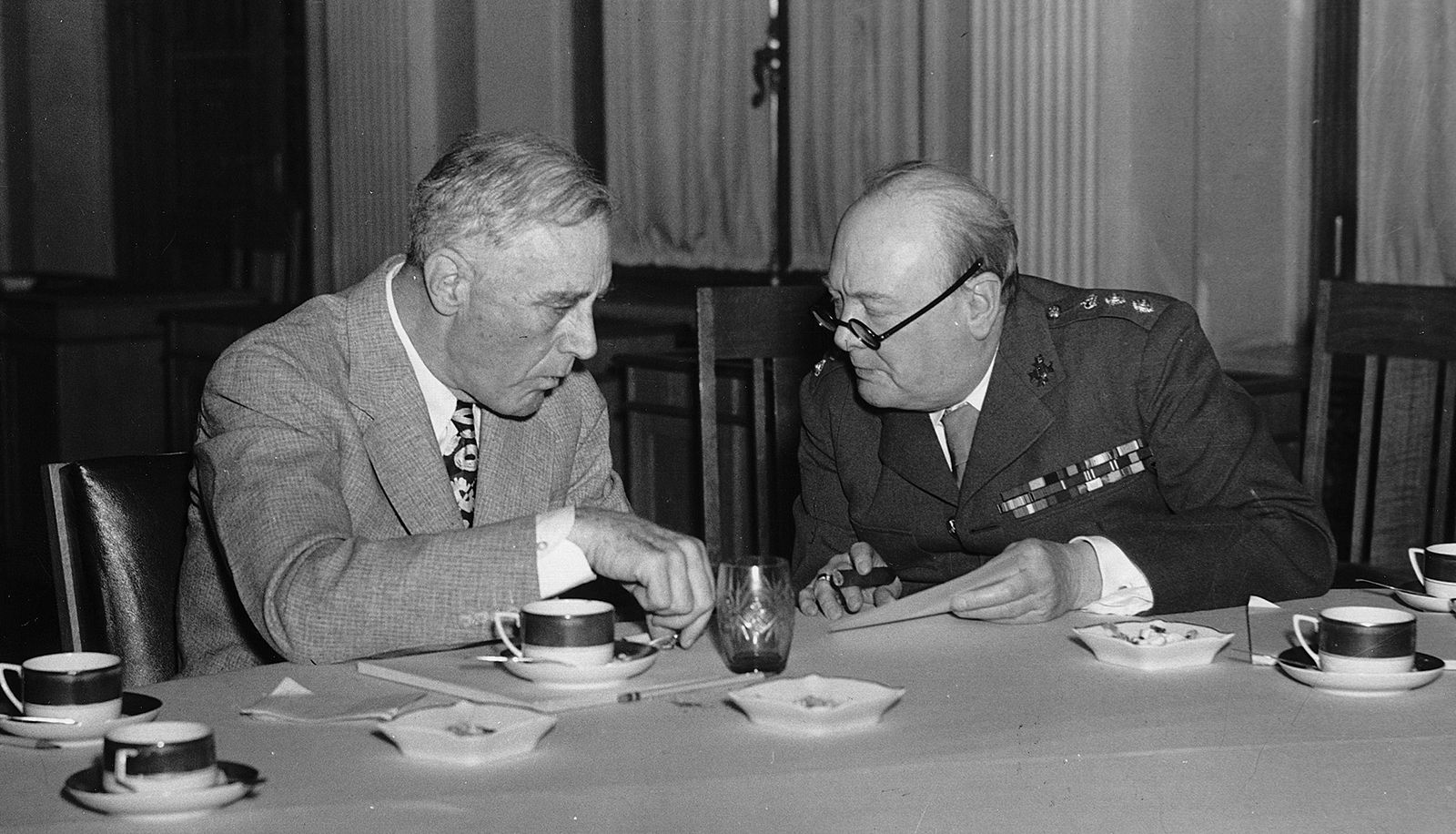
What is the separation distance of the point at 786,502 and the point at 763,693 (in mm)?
2421

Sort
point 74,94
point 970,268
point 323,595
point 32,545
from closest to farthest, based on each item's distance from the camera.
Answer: point 323,595 < point 970,268 < point 32,545 < point 74,94

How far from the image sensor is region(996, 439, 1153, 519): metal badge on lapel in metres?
2.34

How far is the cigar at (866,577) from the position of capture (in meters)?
2.22

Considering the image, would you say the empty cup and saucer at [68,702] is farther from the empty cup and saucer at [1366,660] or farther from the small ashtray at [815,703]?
the empty cup and saucer at [1366,660]

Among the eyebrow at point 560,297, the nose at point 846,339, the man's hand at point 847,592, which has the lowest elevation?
the man's hand at point 847,592

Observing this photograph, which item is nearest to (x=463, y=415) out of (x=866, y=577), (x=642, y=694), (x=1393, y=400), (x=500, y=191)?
(x=500, y=191)

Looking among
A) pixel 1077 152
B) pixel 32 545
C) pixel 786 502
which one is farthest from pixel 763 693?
pixel 32 545

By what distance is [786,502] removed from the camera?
396 centimetres

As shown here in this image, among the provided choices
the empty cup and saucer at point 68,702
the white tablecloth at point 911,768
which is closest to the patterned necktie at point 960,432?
the white tablecloth at point 911,768

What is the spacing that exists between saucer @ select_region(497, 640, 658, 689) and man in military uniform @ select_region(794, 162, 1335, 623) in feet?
1.87

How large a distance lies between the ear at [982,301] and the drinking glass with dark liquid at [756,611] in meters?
0.75

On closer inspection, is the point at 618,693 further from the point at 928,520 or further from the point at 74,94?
the point at 74,94

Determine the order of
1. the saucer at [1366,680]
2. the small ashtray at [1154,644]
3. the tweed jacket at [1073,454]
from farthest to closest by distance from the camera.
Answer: the tweed jacket at [1073,454] < the small ashtray at [1154,644] < the saucer at [1366,680]

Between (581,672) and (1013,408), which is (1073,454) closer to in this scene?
(1013,408)
